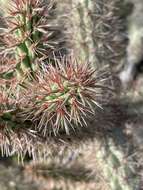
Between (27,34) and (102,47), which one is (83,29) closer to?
(102,47)

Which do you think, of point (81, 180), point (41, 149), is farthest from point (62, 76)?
point (81, 180)

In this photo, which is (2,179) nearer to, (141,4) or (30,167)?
(30,167)

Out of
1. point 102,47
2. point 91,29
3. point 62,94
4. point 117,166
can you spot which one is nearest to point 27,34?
point 62,94

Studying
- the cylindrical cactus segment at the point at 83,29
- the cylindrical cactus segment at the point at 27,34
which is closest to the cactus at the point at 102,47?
the cylindrical cactus segment at the point at 83,29

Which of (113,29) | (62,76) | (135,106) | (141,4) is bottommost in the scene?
(135,106)

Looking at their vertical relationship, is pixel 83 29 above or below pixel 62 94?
above

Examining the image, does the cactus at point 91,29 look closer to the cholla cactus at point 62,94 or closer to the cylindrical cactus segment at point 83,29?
the cylindrical cactus segment at point 83,29
